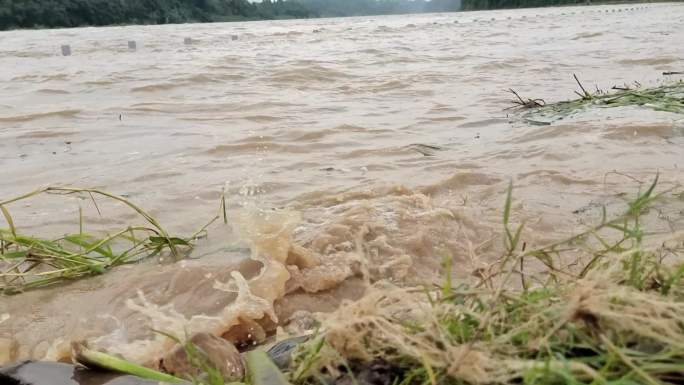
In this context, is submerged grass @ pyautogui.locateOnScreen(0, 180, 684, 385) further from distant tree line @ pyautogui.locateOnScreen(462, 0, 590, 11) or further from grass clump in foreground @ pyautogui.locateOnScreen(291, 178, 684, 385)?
distant tree line @ pyautogui.locateOnScreen(462, 0, 590, 11)

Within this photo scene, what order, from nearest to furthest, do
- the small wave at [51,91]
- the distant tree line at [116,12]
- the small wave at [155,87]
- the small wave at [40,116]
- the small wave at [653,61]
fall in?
the small wave at [40,116]
the small wave at [51,91]
the small wave at [155,87]
the small wave at [653,61]
the distant tree line at [116,12]

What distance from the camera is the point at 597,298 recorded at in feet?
3.41

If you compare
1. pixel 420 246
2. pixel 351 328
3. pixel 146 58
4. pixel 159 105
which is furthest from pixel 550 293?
pixel 146 58

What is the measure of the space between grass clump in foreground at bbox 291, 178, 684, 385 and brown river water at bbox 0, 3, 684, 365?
20 centimetres

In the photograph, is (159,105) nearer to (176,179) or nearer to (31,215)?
(176,179)

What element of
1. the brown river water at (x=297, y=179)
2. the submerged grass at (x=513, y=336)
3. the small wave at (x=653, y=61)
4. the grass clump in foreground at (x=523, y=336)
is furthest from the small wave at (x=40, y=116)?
the small wave at (x=653, y=61)

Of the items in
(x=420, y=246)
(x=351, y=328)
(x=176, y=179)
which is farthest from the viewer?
(x=176, y=179)

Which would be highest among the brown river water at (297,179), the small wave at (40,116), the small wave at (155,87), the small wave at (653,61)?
the small wave at (653,61)

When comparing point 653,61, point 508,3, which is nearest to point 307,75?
point 653,61

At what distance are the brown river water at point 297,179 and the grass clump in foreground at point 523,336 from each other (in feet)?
0.67

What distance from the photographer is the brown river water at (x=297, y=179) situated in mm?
2480

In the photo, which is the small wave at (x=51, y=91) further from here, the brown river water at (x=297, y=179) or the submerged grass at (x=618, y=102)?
the submerged grass at (x=618, y=102)

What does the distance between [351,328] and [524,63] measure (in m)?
10.6

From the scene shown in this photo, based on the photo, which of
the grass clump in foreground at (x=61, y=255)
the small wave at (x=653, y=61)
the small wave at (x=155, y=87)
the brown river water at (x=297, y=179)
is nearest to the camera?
the brown river water at (x=297, y=179)
